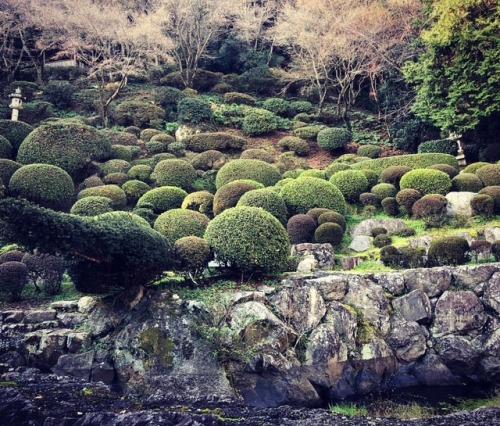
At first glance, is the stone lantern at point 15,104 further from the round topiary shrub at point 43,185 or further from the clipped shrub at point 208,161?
the clipped shrub at point 208,161

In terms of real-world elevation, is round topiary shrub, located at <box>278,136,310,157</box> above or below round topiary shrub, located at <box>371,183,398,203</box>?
above

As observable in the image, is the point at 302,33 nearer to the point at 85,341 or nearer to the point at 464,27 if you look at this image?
the point at 464,27

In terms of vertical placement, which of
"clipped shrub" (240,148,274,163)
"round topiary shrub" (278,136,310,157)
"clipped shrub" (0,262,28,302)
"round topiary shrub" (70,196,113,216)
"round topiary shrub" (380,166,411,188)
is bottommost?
"clipped shrub" (0,262,28,302)

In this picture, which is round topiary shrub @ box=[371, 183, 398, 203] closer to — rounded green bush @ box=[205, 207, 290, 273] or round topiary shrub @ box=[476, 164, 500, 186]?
round topiary shrub @ box=[476, 164, 500, 186]

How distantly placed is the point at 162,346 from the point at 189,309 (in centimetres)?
87

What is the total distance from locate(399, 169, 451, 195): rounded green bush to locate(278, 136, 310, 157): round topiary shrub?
8.83 m

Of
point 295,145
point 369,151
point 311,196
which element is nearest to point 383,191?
point 311,196

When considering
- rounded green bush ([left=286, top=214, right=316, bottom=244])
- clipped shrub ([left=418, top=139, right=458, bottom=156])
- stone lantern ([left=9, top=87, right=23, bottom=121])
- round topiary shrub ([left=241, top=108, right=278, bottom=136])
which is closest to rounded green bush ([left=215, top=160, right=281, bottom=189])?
rounded green bush ([left=286, top=214, right=316, bottom=244])

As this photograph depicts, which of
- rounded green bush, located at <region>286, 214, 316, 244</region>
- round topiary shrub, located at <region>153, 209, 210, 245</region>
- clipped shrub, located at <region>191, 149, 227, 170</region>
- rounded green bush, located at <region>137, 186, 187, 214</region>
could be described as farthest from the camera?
clipped shrub, located at <region>191, 149, 227, 170</region>

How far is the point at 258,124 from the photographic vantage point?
984 inches

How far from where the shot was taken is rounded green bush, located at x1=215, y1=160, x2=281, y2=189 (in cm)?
1733

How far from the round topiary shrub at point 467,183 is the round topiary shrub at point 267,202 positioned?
538cm

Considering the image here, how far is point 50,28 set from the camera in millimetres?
26156

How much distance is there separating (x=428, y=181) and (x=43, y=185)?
12054 mm
